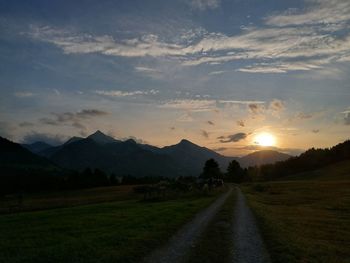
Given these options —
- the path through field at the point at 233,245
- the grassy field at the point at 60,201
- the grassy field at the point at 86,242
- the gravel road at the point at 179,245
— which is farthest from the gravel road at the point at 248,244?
the grassy field at the point at 60,201

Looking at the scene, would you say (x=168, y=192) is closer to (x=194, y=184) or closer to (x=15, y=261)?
(x=194, y=184)

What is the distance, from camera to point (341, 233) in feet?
115

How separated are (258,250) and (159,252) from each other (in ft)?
21.3

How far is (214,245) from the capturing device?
26.8 m

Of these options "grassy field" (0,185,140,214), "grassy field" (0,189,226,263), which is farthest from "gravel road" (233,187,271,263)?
"grassy field" (0,185,140,214)

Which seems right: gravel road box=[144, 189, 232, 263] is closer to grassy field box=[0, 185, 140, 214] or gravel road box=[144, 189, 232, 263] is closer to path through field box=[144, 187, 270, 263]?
path through field box=[144, 187, 270, 263]

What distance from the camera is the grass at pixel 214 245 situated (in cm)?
2297

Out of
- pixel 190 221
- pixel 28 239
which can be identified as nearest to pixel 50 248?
pixel 28 239

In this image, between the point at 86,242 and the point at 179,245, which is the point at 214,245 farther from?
the point at 86,242

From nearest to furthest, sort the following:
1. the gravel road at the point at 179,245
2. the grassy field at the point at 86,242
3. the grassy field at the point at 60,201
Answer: the gravel road at the point at 179,245 < the grassy field at the point at 86,242 < the grassy field at the point at 60,201

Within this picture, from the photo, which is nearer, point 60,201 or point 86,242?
point 86,242

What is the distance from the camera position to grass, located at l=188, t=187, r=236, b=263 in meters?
23.0

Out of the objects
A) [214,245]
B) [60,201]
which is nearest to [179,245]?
[214,245]

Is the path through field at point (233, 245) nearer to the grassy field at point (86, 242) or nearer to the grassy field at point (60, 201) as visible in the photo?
the grassy field at point (86, 242)
